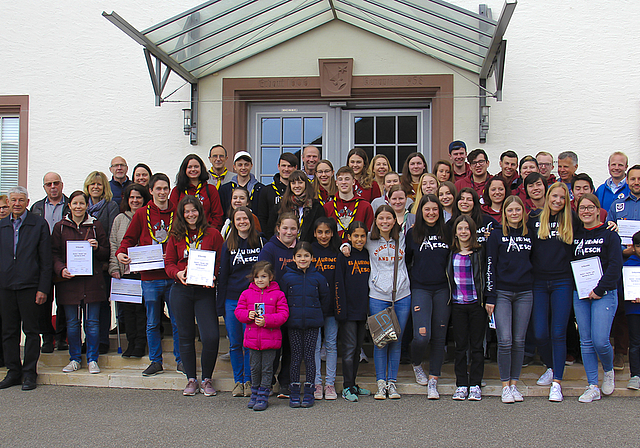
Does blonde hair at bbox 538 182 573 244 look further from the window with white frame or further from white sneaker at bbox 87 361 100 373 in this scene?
the window with white frame

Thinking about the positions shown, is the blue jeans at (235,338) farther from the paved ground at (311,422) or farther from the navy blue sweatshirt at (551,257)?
the navy blue sweatshirt at (551,257)

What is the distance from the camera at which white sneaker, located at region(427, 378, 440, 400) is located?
4820mm

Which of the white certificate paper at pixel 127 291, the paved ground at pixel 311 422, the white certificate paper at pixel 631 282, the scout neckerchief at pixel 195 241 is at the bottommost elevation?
the paved ground at pixel 311 422

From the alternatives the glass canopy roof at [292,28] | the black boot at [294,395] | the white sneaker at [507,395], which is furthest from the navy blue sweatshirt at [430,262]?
the glass canopy roof at [292,28]

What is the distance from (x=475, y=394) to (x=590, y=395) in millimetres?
947

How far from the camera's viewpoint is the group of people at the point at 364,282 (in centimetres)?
477

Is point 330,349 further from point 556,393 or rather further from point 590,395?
point 590,395

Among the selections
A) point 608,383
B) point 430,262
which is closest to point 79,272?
point 430,262

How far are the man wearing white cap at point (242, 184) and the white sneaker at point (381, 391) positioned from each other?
7.03 ft

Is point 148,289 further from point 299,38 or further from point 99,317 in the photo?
point 299,38

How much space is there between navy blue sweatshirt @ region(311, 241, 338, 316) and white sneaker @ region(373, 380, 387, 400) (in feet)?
2.35

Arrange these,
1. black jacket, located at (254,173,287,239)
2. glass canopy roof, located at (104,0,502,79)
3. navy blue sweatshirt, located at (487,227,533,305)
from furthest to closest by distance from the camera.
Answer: glass canopy roof, located at (104,0,502,79)
black jacket, located at (254,173,287,239)
navy blue sweatshirt, located at (487,227,533,305)

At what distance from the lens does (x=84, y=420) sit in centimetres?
443

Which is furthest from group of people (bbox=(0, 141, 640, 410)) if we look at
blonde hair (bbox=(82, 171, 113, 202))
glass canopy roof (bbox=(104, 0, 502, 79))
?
glass canopy roof (bbox=(104, 0, 502, 79))
